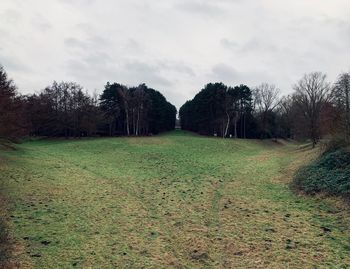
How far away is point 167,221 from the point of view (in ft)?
46.8

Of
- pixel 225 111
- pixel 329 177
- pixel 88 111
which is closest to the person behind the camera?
pixel 329 177

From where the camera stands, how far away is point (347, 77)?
36.0 meters

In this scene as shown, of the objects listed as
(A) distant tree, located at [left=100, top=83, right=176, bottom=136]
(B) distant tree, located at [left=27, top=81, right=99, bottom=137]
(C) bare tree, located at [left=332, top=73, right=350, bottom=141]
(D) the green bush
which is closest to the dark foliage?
(A) distant tree, located at [left=100, top=83, right=176, bottom=136]

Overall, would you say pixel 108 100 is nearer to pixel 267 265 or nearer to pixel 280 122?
pixel 280 122

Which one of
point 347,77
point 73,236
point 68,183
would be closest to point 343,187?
point 73,236

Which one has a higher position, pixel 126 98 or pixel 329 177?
pixel 126 98

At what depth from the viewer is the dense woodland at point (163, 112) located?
55.4 m

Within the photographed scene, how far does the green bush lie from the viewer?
16828 millimetres

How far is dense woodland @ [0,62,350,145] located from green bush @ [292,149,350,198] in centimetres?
2898

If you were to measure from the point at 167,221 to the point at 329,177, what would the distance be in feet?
33.9

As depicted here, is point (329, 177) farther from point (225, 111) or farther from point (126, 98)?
point (126, 98)

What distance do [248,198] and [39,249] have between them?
11.8m

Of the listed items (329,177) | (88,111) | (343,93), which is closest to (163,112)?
(88,111)

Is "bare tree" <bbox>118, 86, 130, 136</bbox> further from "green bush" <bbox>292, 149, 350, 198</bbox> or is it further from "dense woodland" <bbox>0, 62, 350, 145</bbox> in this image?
"green bush" <bbox>292, 149, 350, 198</bbox>
